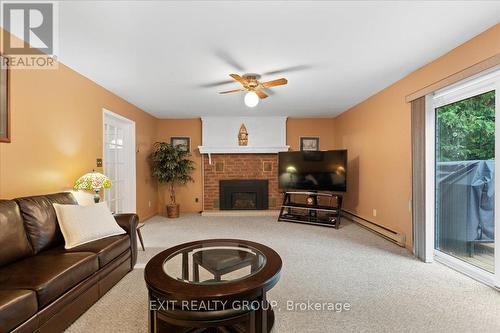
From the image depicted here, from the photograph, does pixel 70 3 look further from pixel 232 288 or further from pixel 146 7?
pixel 232 288

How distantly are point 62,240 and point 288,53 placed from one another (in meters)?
2.97

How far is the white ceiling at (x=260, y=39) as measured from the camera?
192 cm

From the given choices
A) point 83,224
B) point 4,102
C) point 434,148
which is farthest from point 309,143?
point 4,102

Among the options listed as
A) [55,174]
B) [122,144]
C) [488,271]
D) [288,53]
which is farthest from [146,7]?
[488,271]

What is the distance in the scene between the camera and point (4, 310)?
132 cm

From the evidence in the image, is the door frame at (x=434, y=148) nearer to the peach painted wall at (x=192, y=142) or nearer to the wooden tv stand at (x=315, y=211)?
the wooden tv stand at (x=315, y=211)

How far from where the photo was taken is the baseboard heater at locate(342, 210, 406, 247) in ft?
11.5

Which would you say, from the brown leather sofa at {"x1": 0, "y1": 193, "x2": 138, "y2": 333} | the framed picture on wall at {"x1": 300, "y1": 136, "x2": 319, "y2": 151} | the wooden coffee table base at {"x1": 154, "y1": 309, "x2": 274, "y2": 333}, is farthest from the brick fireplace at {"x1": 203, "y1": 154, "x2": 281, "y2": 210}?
the wooden coffee table base at {"x1": 154, "y1": 309, "x2": 274, "y2": 333}

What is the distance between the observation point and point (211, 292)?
1.35 metres

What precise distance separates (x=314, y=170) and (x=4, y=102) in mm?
4668

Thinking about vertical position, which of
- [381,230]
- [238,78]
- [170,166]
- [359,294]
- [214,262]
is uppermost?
[238,78]

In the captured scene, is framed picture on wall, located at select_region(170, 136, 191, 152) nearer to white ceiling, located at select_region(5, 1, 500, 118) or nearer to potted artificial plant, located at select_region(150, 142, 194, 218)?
potted artificial plant, located at select_region(150, 142, 194, 218)

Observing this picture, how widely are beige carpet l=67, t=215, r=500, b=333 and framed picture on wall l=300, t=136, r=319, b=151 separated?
2943 mm

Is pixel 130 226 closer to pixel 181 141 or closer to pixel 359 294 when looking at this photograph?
pixel 359 294
